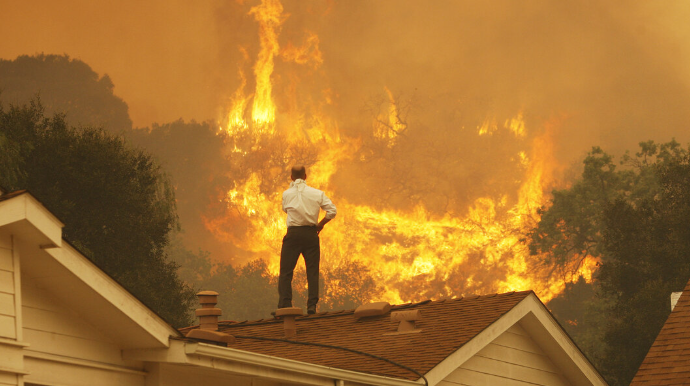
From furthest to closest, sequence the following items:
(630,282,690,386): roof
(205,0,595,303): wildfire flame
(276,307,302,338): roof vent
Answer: (205,0,595,303): wildfire flame → (630,282,690,386): roof → (276,307,302,338): roof vent

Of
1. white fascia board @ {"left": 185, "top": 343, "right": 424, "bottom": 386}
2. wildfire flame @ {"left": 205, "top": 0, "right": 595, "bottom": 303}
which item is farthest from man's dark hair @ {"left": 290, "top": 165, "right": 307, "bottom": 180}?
wildfire flame @ {"left": 205, "top": 0, "right": 595, "bottom": 303}

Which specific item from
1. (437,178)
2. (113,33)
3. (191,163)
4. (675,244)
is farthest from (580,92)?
(675,244)

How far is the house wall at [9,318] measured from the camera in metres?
7.21

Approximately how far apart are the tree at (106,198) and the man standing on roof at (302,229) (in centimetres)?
2649

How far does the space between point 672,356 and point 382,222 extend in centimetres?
7972

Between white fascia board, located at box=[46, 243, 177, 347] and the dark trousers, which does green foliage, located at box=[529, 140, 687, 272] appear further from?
white fascia board, located at box=[46, 243, 177, 347]

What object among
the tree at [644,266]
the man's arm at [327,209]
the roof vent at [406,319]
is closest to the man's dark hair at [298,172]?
the man's arm at [327,209]

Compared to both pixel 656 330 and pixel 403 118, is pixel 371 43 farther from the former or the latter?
pixel 656 330

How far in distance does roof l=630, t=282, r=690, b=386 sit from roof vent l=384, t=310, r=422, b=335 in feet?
13.5

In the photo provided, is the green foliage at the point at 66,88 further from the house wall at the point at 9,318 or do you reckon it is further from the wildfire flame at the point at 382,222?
the house wall at the point at 9,318

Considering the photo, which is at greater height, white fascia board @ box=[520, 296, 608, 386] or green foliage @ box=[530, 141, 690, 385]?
green foliage @ box=[530, 141, 690, 385]

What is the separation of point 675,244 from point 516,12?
70.2 meters

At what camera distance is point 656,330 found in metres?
41.6

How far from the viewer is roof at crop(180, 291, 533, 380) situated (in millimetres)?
11297
